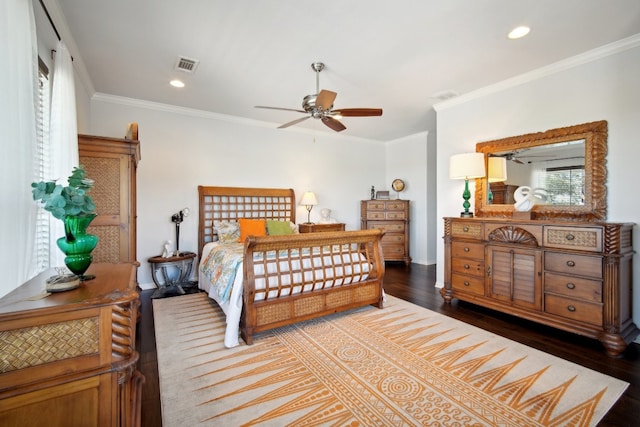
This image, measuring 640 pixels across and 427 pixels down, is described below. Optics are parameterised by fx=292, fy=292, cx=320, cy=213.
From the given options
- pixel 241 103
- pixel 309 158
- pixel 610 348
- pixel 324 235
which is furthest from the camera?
pixel 309 158

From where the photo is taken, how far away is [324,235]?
3107 mm

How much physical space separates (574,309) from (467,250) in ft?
3.77

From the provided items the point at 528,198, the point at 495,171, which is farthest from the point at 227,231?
the point at 528,198

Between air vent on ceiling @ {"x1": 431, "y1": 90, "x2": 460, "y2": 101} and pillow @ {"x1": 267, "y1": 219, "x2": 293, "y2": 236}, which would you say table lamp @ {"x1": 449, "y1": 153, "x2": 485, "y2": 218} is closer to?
air vent on ceiling @ {"x1": 431, "y1": 90, "x2": 460, "y2": 101}

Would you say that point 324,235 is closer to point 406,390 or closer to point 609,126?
point 406,390

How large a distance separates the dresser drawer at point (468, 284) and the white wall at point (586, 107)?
132 cm

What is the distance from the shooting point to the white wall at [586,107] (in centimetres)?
287

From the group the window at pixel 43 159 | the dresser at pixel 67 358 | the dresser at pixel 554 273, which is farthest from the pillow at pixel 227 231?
the dresser at pixel 67 358

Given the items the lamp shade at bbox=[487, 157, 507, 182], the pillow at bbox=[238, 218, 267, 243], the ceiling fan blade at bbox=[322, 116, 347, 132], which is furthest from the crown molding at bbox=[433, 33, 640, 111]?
the pillow at bbox=[238, 218, 267, 243]

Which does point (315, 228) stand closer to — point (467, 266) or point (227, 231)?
point (227, 231)

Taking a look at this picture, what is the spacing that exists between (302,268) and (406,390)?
142 centimetres

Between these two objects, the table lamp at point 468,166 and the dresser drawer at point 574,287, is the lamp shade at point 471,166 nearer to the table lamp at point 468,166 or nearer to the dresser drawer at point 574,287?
the table lamp at point 468,166

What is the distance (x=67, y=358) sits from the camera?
3.51 feet

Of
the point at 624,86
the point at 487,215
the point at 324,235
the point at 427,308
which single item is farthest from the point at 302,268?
the point at 624,86
